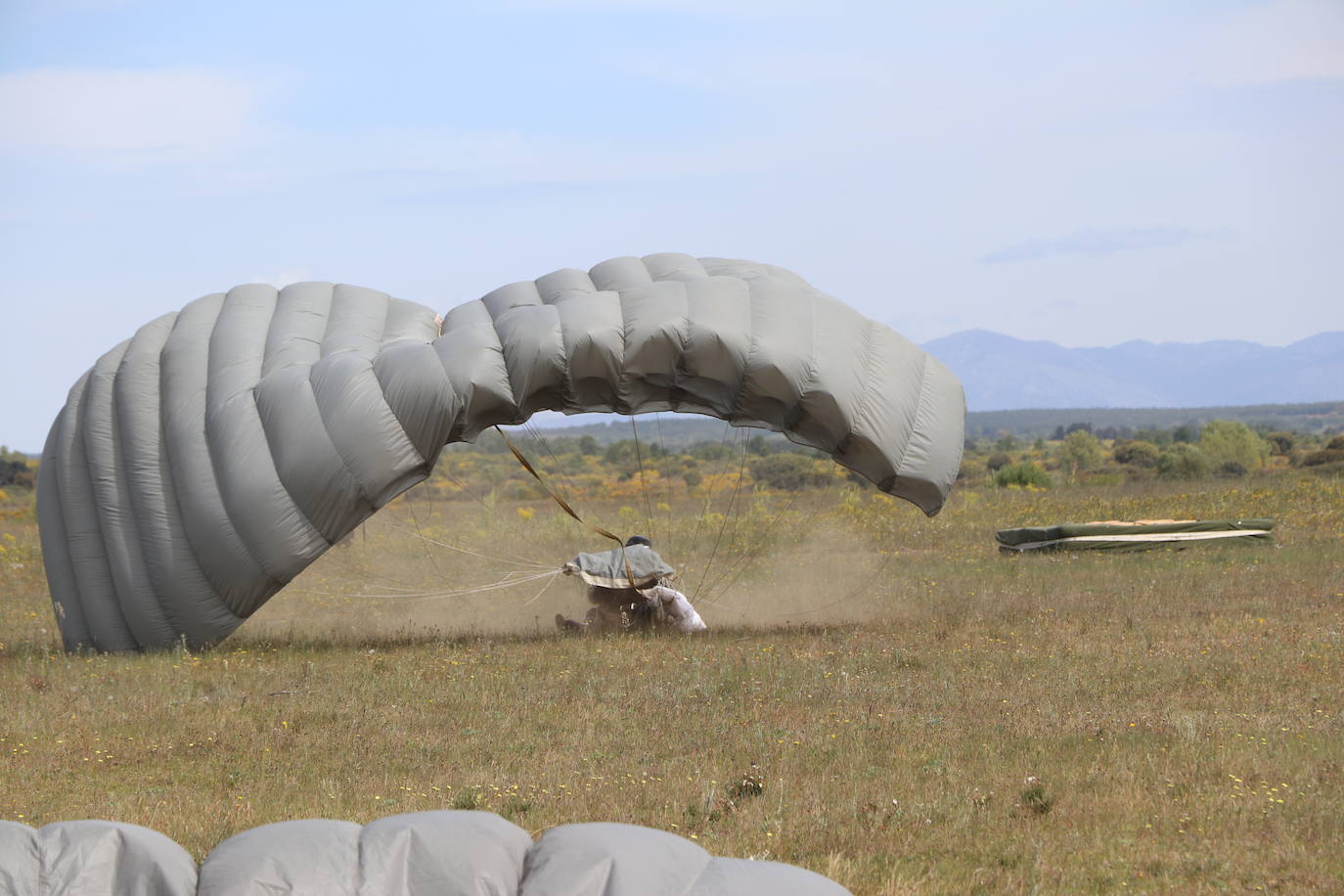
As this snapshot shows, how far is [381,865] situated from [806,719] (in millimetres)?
5376

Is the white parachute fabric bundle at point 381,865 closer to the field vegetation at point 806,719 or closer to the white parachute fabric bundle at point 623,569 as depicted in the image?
the field vegetation at point 806,719

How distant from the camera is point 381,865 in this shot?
3.96 meters

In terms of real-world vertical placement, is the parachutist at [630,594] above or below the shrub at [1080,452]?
Result: above

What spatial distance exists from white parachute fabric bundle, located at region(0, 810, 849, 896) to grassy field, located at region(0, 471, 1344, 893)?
206 centimetres

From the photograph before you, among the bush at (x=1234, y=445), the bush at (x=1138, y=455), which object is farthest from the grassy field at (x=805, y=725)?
the bush at (x=1138, y=455)

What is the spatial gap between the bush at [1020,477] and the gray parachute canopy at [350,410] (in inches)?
914

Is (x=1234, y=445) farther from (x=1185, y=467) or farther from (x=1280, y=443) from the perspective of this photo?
(x=1280, y=443)

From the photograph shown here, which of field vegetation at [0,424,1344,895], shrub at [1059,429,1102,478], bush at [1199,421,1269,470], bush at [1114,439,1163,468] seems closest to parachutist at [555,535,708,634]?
field vegetation at [0,424,1344,895]

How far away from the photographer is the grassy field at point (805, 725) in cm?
648

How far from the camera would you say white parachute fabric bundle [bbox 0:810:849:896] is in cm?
384

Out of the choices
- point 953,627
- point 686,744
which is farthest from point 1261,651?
point 686,744

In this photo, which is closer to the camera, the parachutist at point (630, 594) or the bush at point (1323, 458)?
the parachutist at point (630, 594)

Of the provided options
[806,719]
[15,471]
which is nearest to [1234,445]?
A: [806,719]

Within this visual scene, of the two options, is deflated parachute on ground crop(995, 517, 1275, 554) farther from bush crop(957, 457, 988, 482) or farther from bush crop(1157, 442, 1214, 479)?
bush crop(957, 457, 988, 482)
